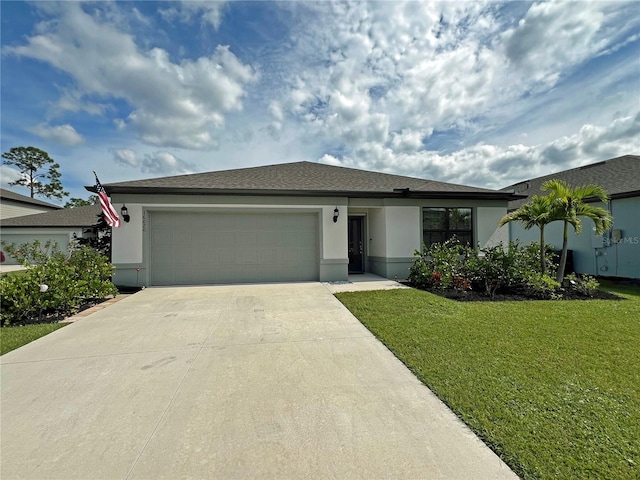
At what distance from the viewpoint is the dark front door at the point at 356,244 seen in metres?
11.3

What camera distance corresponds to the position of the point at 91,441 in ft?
7.02

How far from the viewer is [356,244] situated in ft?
37.5

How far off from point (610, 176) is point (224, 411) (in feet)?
56.5

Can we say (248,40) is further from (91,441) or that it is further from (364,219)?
(91,441)

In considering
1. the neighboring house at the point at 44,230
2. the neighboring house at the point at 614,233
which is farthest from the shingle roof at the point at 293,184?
the neighboring house at the point at 44,230

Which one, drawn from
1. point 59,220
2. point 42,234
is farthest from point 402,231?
point 42,234

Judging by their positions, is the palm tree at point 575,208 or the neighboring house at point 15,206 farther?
the neighboring house at point 15,206

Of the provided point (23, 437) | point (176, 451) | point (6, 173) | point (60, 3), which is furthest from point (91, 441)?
point (6, 173)

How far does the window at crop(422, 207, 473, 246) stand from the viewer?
9977 mm

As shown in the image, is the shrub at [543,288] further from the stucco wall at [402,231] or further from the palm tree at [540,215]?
the stucco wall at [402,231]

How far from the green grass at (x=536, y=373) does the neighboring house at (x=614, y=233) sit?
233 inches

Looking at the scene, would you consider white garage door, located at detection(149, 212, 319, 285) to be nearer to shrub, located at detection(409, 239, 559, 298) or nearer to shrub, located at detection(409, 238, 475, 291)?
shrub, located at detection(409, 238, 475, 291)

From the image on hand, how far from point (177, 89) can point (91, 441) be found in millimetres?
10027

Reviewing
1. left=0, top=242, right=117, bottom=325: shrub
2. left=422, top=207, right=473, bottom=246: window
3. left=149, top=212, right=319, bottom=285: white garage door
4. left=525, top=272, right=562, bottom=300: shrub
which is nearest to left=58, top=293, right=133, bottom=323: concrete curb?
left=0, top=242, right=117, bottom=325: shrub
